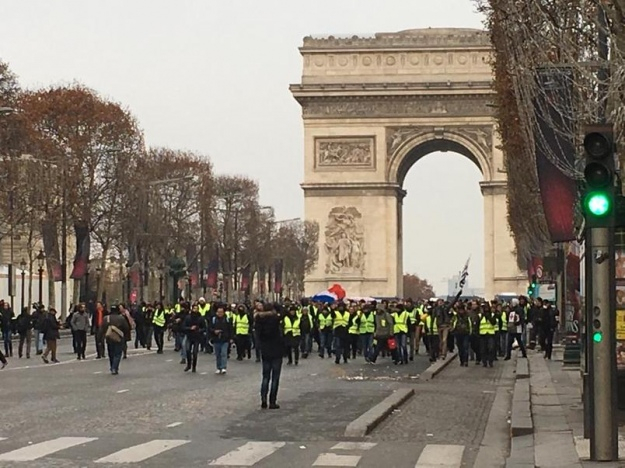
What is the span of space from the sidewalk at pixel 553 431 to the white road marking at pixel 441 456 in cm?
54

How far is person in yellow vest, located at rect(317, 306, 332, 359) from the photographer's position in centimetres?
4459

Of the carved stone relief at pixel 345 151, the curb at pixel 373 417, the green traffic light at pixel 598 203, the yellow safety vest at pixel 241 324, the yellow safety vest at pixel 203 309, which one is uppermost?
the carved stone relief at pixel 345 151

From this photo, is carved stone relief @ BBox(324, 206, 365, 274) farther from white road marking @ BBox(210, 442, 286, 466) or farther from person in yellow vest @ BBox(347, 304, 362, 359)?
white road marking @ BBox(210, 442, 286, 466)

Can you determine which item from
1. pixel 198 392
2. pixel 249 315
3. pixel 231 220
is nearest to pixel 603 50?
pixel 198 392

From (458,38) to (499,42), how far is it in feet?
178

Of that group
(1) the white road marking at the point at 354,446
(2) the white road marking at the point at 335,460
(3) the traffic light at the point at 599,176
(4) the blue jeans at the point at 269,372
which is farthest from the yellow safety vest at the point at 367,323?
(3) the traffic light at the point at 599,176

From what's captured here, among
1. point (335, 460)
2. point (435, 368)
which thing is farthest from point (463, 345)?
point (335, 460)

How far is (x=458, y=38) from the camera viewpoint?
292 feet

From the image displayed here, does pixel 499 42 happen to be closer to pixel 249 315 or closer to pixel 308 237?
pixel 249 315

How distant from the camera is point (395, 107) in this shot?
89375 mm

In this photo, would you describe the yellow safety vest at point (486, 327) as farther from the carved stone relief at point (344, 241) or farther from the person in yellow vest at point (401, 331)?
the carved stone relief at point (344, 241)

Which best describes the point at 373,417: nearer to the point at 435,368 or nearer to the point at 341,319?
the point at 435,368

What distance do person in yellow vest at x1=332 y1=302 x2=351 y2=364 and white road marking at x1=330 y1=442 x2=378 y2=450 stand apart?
22.1 m

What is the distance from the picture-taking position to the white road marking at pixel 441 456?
1584cm
